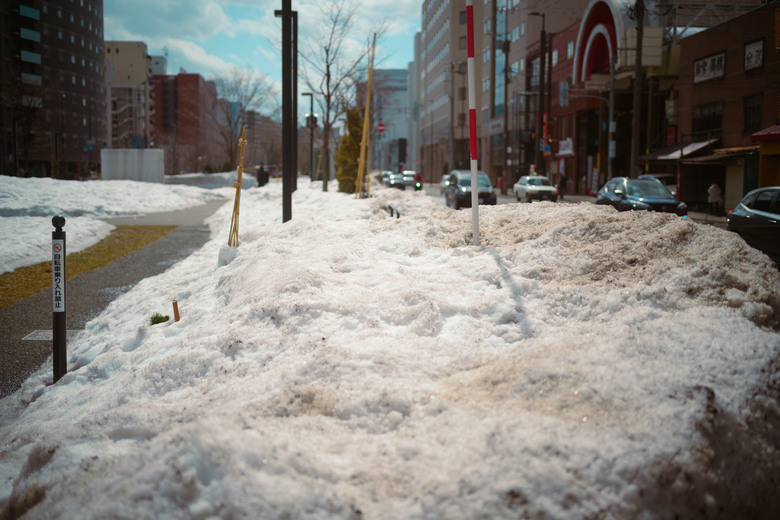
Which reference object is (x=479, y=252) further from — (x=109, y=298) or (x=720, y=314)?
(x=109, y=298)

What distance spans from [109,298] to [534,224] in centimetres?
609

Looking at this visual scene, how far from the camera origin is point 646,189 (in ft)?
63.9

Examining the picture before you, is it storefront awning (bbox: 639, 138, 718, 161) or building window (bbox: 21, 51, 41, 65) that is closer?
storefront awning (bbox: 639, 138, 718, 161)

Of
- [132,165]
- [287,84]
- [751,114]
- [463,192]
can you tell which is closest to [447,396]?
[287,84]

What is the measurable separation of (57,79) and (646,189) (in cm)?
8559

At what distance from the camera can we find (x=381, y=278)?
627cm

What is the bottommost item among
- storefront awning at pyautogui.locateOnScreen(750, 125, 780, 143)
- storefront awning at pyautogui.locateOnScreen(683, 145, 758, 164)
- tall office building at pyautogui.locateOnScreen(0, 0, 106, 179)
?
storefront awning at pyautogui.locateOnScreen(683, 145, 758, 164)

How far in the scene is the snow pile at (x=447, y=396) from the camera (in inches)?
103

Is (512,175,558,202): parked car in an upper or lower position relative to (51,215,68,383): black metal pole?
upper

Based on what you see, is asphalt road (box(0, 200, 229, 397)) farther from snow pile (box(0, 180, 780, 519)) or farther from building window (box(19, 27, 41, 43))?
building window (box(19, 27, 41, 43))

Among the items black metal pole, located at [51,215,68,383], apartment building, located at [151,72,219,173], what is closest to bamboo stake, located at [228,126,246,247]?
black metal pole, located at [51,215,68,383]

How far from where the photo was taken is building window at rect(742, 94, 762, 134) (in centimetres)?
2898

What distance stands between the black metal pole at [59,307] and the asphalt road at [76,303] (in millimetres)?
466

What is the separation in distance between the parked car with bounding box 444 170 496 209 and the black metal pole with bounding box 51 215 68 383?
2260 cm
